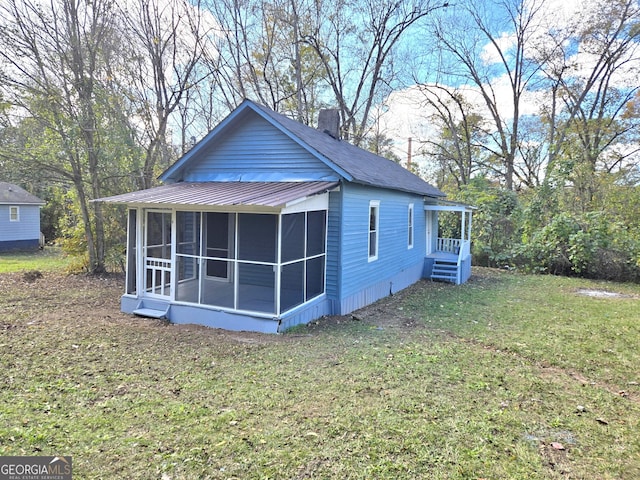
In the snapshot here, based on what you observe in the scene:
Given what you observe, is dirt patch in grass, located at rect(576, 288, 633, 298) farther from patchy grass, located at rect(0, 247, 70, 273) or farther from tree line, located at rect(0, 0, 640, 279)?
patchy grass, located at rect(0, 247, 70, 273)

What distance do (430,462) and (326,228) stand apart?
19.4 ft

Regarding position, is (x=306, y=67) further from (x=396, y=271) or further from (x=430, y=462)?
(x=430, y=462)

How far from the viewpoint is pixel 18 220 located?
75.3 feet

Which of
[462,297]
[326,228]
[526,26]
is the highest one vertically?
[526,26]

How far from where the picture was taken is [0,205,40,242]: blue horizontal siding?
2212cm

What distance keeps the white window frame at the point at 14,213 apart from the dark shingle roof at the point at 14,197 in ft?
1.34

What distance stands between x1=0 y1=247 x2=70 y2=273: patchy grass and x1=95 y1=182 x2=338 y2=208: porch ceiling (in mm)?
9449

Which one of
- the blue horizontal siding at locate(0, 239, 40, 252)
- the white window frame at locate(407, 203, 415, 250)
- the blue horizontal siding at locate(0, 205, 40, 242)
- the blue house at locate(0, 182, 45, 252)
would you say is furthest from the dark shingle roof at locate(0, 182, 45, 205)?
the white window frame at locate(407, 203, 415, 250)

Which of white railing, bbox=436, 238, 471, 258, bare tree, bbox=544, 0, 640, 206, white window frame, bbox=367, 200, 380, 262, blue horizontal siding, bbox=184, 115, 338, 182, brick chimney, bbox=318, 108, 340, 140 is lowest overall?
white railing, bbox=436, 238, 471, 258

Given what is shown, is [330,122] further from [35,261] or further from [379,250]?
[35,261]

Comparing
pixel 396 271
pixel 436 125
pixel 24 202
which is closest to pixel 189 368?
pixel 396 271

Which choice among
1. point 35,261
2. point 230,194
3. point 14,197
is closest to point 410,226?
point 230,194

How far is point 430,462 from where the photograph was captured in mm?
3312

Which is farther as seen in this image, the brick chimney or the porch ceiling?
the brick chimney
